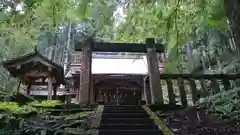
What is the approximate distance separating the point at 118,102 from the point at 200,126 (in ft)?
33.9

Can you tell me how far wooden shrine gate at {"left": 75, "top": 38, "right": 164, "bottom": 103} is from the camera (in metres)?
5.50

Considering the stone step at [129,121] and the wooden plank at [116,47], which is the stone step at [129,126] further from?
the wooden plank at [116,47]

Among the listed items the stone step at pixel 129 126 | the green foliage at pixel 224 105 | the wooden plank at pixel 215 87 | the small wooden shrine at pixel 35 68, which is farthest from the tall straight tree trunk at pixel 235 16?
the small wooden shrine at pixel 35 68

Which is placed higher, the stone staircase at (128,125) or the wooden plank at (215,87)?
the wooden plank at (215,87)

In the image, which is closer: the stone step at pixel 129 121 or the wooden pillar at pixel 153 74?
the stone step at pixel 129 121

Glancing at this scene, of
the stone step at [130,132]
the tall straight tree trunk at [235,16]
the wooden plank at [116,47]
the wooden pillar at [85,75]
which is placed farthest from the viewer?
the wooden plank at [116,47]

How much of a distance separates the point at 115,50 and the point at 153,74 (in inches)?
44.5

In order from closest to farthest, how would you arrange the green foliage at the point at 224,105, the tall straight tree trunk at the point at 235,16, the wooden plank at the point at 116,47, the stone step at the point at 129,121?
the tall straight tree trunk at the point at 235,16 < the stone step at the point at 129,121 < the green foliage at the point at 224,105 < the wooden plank at the point at 116,47

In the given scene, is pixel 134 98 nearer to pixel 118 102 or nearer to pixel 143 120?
pixel 118 102

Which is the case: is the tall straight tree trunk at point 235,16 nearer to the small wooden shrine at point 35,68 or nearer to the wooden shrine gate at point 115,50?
the wooden shrine gate at point 115,50

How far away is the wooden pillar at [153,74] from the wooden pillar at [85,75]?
4.79 feet

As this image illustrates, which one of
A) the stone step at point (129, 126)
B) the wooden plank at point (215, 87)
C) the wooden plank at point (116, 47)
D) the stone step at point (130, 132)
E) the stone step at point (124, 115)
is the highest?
the wooden plank at point (116, 47)

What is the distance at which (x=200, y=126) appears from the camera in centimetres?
357

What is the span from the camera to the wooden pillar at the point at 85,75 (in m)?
5.43
